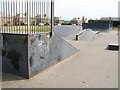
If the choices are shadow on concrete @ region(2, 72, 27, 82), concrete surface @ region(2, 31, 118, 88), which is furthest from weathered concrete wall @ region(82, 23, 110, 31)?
shadow on concrete @ region(2, 72, 27, 82)

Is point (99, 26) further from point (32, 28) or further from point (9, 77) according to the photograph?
point (9, 77)

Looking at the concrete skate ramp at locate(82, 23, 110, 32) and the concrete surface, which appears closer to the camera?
the concrete surface

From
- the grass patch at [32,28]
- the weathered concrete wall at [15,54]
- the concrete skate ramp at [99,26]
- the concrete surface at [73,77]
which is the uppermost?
the concrete skate ramp at [99,26]

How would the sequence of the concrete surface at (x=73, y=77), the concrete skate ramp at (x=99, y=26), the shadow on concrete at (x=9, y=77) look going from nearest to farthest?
the concrete surface at (x=73, y=77)
the shadow on concrete at (x=9, y=77)
the concrete skate ramp at (x=99, y=26)

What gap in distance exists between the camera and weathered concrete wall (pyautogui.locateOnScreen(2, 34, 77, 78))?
6.04 meters

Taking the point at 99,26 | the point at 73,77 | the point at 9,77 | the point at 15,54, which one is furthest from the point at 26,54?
the point at 99,26

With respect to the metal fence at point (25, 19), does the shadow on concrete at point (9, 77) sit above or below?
below

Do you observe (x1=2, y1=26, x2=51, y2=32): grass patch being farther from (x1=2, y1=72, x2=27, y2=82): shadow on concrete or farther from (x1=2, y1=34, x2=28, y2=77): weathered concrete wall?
(x1=2, y1=72, x2=27, y2=82): shadow on concrete

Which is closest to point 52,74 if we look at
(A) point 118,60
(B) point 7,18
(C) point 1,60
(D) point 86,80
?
(D) point 86,80

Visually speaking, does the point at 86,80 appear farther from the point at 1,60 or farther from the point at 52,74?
the point at 1,60

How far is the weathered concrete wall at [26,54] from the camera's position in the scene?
6.04 meters

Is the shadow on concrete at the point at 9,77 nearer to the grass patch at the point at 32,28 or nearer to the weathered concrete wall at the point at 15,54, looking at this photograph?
the weathered concrete wall at the point at 15,54

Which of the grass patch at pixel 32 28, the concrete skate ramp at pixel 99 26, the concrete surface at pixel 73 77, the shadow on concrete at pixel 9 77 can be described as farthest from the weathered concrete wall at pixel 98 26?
the shadow on concrete at pixel 9 77

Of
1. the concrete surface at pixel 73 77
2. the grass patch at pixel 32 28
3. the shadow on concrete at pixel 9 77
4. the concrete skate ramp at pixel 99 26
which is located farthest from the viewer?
the concrete skate ramp at pixel 99 26
